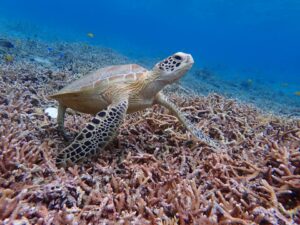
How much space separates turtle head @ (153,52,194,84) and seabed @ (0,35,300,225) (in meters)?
0.89

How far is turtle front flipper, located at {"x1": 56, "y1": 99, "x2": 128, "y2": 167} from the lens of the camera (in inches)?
118

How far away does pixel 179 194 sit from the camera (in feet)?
7.84

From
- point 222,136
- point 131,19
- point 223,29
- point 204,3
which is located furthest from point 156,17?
point 222,136

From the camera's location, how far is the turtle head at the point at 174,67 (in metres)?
3.65

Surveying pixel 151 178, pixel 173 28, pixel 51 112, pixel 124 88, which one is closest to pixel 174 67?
pixel 124 88

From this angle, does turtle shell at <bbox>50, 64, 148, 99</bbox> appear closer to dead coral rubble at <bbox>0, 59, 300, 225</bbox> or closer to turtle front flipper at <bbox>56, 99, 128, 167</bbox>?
turtle front flipper at <bbox>56, 99, 128, 167</bbox>

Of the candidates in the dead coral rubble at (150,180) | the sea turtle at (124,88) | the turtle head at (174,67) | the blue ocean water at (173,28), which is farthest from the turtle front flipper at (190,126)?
the blue ocean water at (173,28)

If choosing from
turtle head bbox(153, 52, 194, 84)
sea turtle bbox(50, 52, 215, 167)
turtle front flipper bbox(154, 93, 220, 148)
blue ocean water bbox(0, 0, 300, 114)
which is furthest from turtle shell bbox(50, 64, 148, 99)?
blue ocean water bbox(0, 0, 300, 114)

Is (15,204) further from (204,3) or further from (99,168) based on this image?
(204,3)

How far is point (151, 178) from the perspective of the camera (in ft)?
9.16

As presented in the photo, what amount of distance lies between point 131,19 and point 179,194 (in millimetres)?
175104

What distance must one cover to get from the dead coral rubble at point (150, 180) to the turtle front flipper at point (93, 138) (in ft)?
0.45

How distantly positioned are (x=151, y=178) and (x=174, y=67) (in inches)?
66.2

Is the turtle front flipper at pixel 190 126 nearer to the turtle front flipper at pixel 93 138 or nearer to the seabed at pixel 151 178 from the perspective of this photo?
the seabed at pixel 151 178
